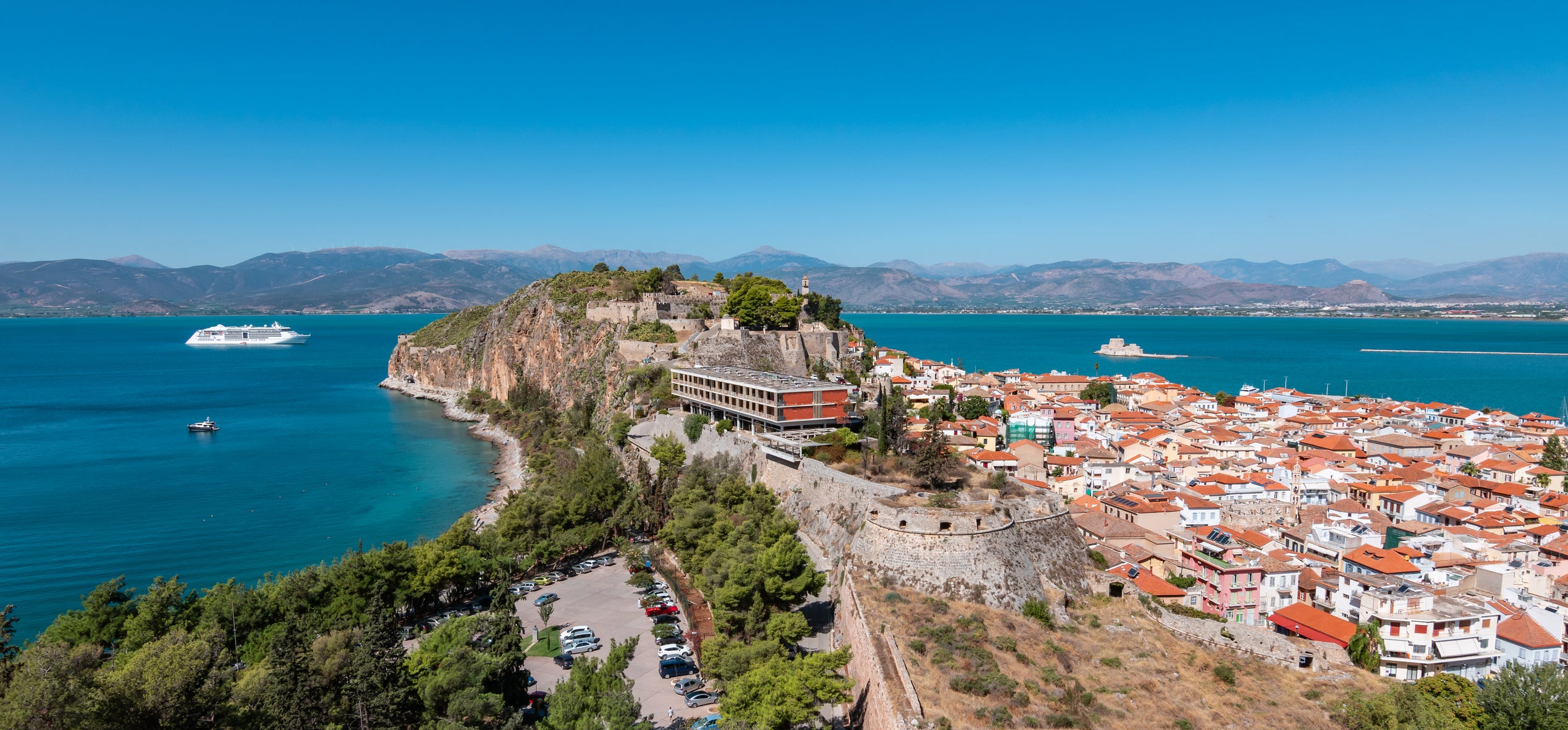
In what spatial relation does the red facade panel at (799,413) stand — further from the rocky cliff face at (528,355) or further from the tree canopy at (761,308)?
the rocky cliff face at (528,355)

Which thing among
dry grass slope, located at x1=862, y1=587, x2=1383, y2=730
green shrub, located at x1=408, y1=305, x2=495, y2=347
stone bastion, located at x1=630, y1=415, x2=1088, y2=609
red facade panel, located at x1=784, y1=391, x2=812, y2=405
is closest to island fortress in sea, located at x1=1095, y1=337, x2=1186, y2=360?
green shrub, located at x1=408, y1=305, x2=495, y2=347

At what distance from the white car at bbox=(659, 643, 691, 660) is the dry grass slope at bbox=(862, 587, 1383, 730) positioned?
465cm

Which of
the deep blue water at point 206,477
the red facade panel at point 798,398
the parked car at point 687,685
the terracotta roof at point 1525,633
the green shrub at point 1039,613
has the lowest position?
the deep blue water at point 206,477

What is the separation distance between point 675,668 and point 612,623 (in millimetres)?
3646

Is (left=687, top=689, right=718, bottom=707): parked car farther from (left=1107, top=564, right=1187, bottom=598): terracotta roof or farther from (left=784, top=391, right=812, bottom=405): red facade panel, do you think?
(left=784, top=391, right=812, bottom=405): red facade panel

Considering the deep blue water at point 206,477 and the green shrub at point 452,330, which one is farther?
the green shrub at point 452,330

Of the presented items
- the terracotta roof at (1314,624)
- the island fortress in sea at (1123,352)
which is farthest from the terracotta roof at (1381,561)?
the island fortress in sea at (1123,352)

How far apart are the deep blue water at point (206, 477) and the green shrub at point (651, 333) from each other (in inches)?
428

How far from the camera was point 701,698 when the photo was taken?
17.8 meters

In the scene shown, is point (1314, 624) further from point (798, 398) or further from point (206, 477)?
point (206, 477)

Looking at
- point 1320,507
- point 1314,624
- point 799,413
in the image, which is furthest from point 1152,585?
point 1320,507

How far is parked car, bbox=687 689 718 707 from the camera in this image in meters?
17.6

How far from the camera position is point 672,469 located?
32156mm

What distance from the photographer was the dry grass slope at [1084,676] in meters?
15.7
